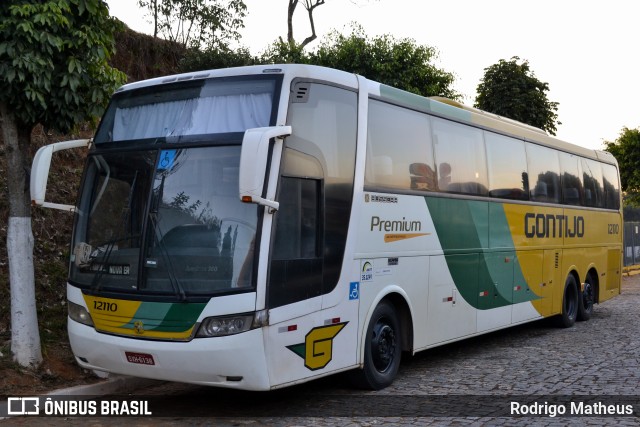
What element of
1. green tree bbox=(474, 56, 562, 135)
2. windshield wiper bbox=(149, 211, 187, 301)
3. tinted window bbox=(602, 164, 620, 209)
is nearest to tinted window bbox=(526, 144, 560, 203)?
Answer: tinted window bbox=(602, 164, 620, 209)

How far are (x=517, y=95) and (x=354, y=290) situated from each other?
74.6ft

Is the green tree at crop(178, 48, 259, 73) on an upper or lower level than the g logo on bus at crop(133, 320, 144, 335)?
upper

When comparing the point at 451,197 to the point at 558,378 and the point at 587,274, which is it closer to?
the point at 558,378

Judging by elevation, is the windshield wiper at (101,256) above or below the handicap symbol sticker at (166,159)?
below

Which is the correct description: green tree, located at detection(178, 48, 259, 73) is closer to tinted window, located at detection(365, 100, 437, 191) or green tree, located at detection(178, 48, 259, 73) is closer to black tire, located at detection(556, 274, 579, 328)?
black tire, located at detection(556, 274, 579, 328)

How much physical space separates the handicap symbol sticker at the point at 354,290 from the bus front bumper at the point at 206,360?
151cm

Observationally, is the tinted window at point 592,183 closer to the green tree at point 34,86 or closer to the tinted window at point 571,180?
the tinted window at point 571,180

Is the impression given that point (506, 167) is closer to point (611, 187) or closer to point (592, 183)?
point (592, 183)

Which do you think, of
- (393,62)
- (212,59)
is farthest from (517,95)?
(212,59)

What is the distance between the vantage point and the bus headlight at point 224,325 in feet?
22.0

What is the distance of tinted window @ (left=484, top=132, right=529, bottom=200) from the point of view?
37.2 ft

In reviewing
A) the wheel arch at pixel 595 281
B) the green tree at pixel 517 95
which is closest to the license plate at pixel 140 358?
the wheel arch at pixel 595 281

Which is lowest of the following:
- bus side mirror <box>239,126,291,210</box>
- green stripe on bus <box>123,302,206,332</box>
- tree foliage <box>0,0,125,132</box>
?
green stripe on bus <box>123,302,206,332</box>

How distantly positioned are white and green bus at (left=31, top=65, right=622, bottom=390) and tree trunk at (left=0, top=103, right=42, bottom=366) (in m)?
1.24
